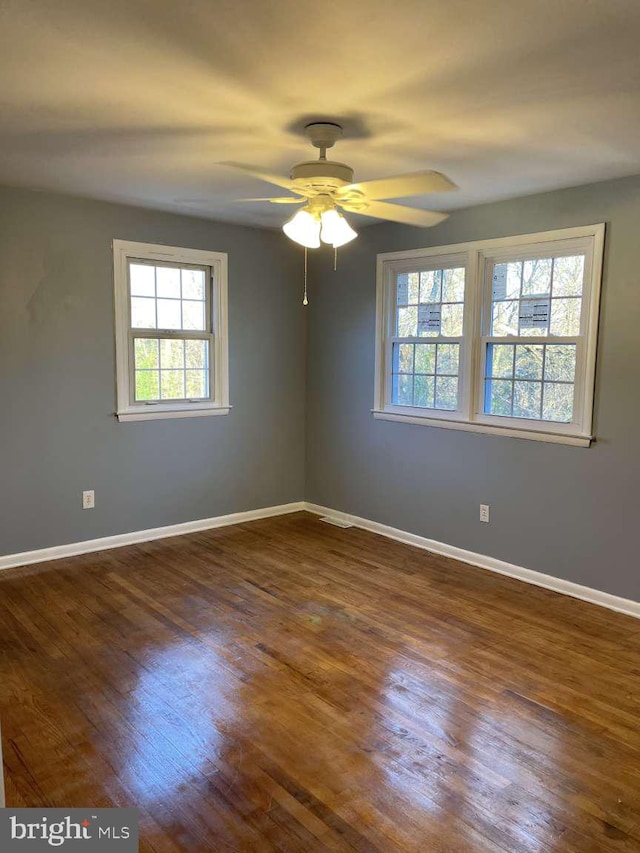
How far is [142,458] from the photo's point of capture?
4695mm

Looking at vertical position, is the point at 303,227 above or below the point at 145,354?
above

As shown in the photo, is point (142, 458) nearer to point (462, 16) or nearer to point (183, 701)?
point (183, 701)

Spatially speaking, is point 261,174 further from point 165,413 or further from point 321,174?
point 165,413

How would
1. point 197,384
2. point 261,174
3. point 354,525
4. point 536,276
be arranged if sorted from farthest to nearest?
point 354,525 → point 197,384 → point 536,276 → point 261,174

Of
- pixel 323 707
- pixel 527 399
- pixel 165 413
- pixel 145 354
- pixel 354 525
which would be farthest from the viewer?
pixel 354 525

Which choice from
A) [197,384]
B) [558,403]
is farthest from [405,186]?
[197,384]

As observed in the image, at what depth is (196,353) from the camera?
494 centimetres

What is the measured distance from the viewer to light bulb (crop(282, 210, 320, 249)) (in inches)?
103

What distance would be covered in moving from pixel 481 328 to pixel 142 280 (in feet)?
7.82

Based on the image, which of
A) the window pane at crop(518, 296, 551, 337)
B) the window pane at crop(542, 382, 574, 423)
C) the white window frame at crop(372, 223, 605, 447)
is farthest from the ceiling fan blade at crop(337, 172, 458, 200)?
the window pane at crop(542, 382, 574, 423)

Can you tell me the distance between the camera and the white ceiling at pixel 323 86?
5.94ft

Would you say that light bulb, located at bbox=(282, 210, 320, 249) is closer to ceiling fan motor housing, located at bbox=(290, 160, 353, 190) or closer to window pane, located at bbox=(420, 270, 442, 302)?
ceiling fan motor housing, located at bbox=(290, 160, 353, 190)

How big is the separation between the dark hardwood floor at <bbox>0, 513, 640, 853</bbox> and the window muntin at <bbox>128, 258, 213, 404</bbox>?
137 cm

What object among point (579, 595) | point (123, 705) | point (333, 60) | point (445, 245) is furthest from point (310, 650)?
point (445, 245)
